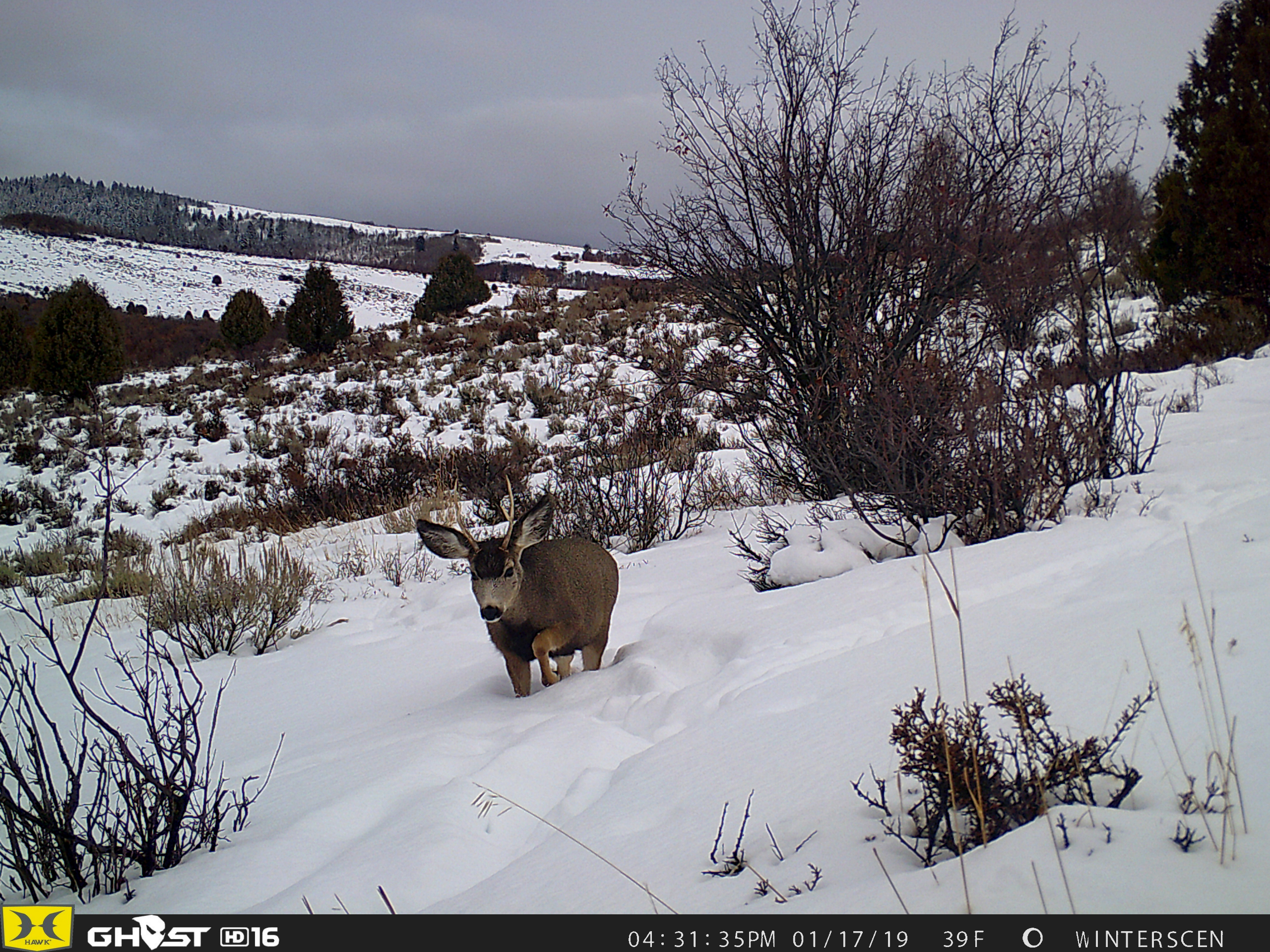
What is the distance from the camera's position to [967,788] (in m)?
1.35

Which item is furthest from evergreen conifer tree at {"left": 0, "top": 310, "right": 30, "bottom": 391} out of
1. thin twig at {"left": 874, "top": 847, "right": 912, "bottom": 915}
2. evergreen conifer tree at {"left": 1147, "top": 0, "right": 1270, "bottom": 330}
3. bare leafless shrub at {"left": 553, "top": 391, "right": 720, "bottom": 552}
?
evergreen conifer tree at {"left": 1147, "top": 0, "right": 1270, "bottom": 330}

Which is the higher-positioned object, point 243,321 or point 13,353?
point 243,321

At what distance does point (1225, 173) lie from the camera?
12.4 meters

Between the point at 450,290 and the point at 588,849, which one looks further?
the point at 450,290

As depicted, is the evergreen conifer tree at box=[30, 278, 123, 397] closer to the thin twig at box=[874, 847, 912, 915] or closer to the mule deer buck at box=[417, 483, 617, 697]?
the mule deer buck at box=[417, 483, 617, 697]

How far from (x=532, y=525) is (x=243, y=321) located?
94.7ft

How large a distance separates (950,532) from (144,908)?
434 cm

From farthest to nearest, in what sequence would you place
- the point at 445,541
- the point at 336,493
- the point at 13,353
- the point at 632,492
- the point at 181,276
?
1. the point at 181,276
2. the point at 13,353
3. the point at 336,493
4. the point at 632,492
5. the point at 445,541

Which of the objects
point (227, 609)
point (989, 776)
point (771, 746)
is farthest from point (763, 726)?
point (227, 609)
